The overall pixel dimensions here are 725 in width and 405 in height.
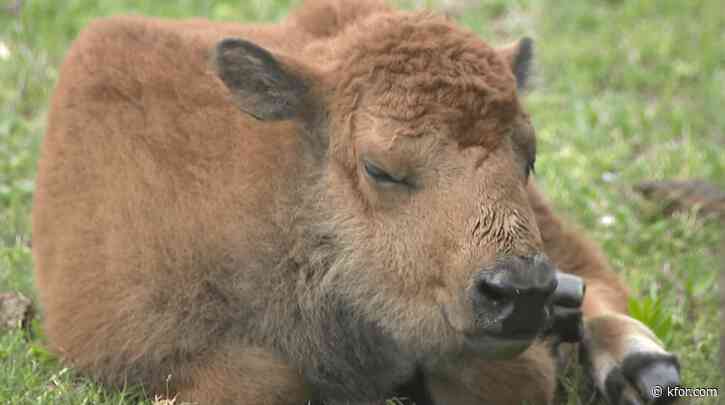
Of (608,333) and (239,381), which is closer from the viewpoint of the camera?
(239,381)

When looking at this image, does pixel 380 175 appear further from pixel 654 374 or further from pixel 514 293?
pixel 654 374

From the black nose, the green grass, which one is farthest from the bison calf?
the green grass

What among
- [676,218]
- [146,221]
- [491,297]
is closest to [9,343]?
[146,221]

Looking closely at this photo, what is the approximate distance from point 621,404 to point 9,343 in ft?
9.37

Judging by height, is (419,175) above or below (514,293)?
above

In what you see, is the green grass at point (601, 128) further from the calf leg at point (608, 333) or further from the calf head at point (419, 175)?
the calf head at point (419, 175)

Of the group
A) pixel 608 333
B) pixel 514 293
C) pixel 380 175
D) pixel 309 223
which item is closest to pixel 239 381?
pixel 309 223

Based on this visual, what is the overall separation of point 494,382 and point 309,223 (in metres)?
1.09

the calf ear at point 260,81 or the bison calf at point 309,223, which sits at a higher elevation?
the calf ear at point 260,81

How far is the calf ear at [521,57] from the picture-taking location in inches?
211

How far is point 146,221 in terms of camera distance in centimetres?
510

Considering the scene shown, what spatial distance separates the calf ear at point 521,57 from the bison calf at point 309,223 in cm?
1

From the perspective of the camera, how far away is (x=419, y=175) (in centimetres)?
465

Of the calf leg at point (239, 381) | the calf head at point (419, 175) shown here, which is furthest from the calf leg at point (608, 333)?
the calf leg at point (239, 381)
